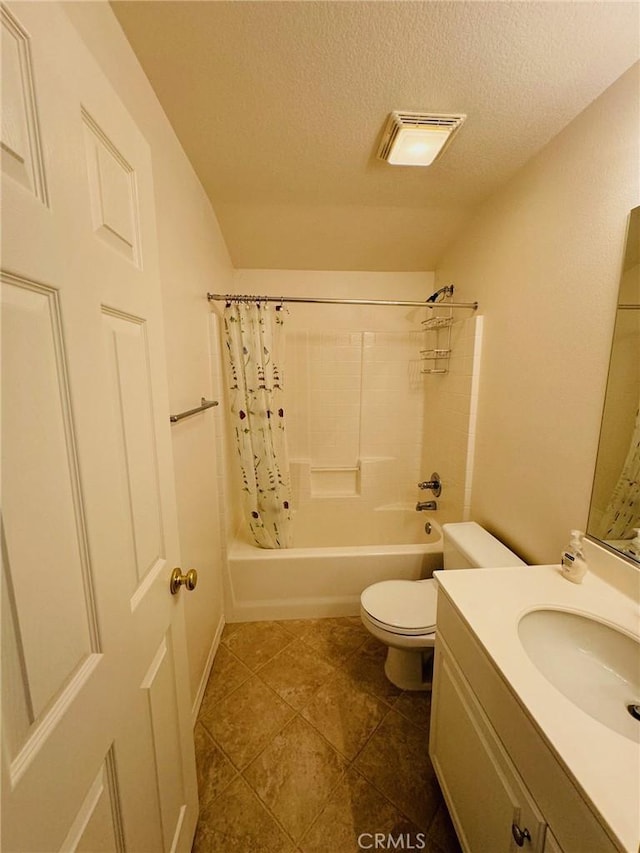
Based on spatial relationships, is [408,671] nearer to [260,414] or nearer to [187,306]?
[260,414]

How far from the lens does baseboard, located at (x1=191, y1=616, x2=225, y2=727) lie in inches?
53.7

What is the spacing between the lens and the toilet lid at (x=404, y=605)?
1385 mm

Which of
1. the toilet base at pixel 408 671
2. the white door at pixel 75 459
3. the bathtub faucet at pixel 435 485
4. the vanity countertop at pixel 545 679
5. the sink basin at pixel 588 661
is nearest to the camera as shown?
the white door at pixel 75 459

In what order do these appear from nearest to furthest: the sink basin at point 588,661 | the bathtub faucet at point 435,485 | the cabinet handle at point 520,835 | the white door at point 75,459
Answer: the white door at point 75,459 → the cabinet handle at point 520,835 → the sink basin at point 588,661 → the bathtub faucet at point 435,485

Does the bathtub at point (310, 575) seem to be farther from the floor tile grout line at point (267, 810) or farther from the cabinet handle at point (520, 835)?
the cabinet handle at point (520, 835)

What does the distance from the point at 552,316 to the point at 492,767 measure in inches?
54.4

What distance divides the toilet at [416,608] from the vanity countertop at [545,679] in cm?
33

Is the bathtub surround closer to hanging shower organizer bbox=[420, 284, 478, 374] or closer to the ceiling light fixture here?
hanging shower organizer bbox=[420, 284, 478, 374]

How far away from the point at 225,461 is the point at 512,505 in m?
1.51

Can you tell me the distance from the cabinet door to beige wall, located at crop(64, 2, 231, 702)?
0.97 metres

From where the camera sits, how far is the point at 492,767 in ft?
2.52

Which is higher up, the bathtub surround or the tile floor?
the bathtub surround

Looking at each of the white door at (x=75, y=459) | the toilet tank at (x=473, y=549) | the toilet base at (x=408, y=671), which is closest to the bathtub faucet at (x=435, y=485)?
the toilet tank at (x=473, y=549)

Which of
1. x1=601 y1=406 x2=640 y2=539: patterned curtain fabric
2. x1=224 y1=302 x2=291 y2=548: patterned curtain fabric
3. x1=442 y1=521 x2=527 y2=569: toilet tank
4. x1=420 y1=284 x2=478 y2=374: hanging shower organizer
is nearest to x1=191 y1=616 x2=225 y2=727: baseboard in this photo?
x1=224 y1=302 x2=291 y2=548: patterned curtain fabric
